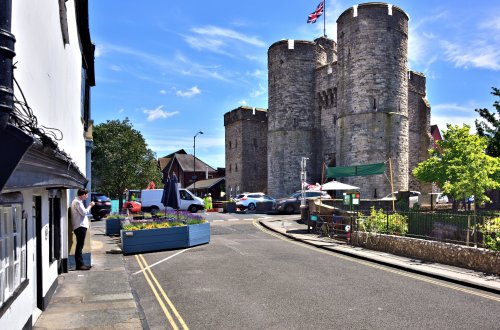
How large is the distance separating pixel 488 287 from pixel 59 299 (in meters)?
8.71

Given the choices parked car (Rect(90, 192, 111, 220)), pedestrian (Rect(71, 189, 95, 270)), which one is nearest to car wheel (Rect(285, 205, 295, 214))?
parked car (Rect(90, 192, 111, 220))

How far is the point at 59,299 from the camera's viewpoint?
7969mm

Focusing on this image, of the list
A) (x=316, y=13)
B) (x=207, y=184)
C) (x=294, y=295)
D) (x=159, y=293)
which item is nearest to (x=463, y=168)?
(x=294, y=295)

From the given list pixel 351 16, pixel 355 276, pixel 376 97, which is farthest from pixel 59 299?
pixel 351 16

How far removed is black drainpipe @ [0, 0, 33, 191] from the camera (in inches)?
105

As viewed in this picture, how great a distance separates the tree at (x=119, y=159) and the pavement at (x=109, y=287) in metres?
33.0

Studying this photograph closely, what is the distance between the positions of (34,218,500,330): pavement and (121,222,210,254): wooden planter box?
0.56m

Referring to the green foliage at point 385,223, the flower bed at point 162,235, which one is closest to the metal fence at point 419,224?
the green foliage at point 385,223

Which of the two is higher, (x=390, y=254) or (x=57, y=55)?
(x=57, y=55)

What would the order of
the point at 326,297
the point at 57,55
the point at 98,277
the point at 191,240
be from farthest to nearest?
the point at 191,240 → the point at 98,277 → the point at 326,297 → the point at 57,55

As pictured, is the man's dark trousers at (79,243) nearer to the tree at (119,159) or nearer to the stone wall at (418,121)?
the tree at (119,159)

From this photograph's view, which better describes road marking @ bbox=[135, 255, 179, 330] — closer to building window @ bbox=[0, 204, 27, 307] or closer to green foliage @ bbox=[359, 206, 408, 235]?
building window @ bbox=[0, 204, 27, 307]

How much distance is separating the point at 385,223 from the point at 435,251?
3107mm

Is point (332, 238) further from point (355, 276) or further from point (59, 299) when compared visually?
point (59, 299)
